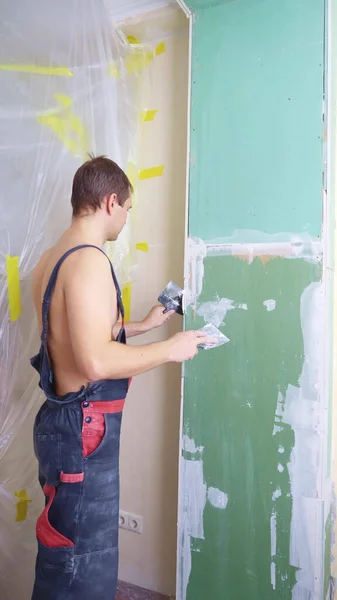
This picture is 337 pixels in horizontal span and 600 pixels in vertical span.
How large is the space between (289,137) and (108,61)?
33.9 inches

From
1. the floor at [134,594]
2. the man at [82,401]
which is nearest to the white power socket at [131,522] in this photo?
the floor at [134,594]

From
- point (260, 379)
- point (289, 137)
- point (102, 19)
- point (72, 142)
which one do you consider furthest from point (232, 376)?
point (102, 19)

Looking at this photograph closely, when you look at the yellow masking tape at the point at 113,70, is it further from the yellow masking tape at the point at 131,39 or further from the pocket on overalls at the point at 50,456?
the pocket on overalls at the point at 50,456

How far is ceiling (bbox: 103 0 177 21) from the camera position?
2.03 m

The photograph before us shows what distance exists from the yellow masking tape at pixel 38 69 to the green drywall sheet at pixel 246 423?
886mm

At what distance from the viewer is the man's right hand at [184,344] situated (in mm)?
1376

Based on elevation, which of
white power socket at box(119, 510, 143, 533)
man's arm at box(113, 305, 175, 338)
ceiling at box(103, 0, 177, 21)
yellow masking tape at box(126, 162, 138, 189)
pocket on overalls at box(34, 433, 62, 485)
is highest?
ceiling at box(103, 0, 177, 21)

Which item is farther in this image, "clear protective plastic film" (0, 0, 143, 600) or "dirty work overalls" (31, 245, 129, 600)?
"clear protective plastic film" (0, 0, 143, 600)

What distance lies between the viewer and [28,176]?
1.60 metres

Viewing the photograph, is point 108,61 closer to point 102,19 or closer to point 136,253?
point 102,19

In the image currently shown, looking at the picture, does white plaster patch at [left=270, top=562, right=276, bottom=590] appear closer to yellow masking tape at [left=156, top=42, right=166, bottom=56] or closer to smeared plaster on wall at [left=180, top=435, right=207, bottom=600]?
smeared plaster on wall at [left=180, top=435, right=207, bottom=600]

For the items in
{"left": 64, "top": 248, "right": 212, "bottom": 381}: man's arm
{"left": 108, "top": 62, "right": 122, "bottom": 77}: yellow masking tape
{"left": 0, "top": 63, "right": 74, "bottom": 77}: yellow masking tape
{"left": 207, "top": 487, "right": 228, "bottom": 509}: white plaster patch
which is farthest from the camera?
{"left": 108, "top": 62, "right": 122, "bottom": 77}: yellow masking tape

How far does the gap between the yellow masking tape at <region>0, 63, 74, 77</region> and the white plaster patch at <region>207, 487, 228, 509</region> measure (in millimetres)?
1655

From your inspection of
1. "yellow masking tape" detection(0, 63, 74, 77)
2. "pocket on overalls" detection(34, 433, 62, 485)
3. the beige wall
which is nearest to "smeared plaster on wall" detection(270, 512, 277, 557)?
the beige wall
